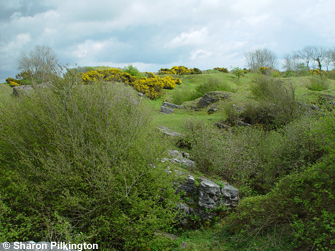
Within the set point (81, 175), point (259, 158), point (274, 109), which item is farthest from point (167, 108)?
point (81, 175)

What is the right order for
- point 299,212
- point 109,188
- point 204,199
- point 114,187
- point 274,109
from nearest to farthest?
point 109,188
point 114,187
point 299,212
point 204,199
point 274,109

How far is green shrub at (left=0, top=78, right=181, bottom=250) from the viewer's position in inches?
180

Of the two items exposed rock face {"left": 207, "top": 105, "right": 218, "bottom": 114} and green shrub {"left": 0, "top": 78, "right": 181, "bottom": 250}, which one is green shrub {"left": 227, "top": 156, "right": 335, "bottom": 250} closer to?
green shrub {"left": 0, "top": 78, "right": 181, "bottom": 250}

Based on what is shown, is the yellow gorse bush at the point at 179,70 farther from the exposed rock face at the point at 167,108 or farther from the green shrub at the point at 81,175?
the green shrub at the point at 81,175

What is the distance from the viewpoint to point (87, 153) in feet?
16.8

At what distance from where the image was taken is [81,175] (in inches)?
189

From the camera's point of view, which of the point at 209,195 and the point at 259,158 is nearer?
the point at 209,195

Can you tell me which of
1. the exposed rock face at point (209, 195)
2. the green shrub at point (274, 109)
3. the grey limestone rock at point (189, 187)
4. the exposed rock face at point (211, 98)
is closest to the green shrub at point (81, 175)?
the grey limestone rock at point (189, 187)

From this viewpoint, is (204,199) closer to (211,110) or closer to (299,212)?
(299,212)

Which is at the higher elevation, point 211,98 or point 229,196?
point 211,98

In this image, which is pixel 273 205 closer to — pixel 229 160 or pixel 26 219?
pixel 229 160

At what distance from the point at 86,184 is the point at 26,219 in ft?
3.94

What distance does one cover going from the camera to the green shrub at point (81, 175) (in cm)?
458

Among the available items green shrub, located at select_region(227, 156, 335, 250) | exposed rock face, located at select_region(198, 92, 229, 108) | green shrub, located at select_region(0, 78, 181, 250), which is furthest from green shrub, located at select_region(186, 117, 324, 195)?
exposed rock face, located at select_region(198, 92, 229, 108)
